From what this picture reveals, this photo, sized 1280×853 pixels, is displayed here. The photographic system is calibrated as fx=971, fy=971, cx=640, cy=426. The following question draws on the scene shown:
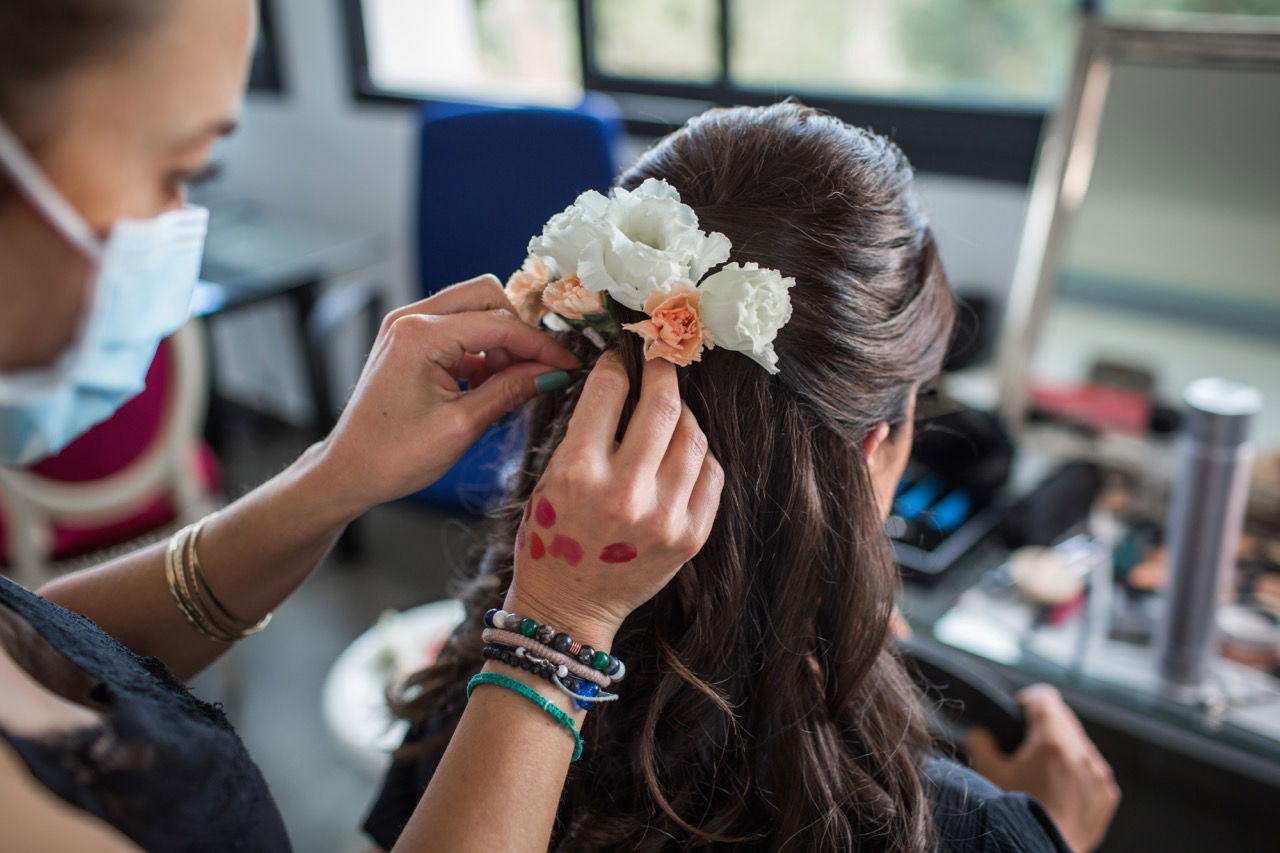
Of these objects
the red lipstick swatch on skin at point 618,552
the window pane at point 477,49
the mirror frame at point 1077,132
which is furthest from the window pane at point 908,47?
the red lipstick swatch on skin at point 618,552

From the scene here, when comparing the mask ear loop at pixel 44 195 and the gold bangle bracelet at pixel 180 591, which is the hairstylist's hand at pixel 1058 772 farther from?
the mask ear loop at pixel 44 195

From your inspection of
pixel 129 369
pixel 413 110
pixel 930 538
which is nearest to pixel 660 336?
pixel 129 369

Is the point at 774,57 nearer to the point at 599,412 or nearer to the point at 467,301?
the point at 467,301

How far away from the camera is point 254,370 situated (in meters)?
3.57

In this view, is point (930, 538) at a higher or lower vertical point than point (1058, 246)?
lower

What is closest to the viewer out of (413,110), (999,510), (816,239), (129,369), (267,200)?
(129,369)

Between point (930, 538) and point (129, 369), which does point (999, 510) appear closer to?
point (930, 538)

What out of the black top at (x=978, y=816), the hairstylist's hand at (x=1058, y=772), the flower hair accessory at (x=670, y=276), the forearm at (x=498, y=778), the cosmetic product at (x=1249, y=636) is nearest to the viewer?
the forearm at (x=498, y=778)

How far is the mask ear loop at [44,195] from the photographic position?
51 centimetres

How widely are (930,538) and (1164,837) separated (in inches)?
21.3

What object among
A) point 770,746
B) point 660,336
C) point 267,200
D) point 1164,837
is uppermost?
point 660,336

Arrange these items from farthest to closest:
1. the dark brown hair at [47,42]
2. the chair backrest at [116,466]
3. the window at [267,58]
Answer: the window at [267,58] < the chair backrest at [116,466] < the dark brown hair at [47,42]

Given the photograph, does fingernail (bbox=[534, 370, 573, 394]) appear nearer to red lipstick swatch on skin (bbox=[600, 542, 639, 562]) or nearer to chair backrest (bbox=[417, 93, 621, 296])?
red lipstick swatch on skin (bbox=[600, 542, 639, 562])

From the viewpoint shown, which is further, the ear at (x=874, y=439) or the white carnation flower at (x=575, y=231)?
the ear at (x=874, y=439)
